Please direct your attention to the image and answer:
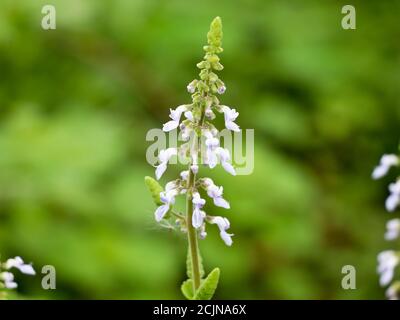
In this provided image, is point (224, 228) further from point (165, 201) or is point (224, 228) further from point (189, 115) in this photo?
point (189, 115)

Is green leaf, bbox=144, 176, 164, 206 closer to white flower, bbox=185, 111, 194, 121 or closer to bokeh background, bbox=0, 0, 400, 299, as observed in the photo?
white flower, bbox=185, 111, 194, 121

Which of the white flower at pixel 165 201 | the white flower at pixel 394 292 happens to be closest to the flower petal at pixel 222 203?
the white flower at pixel 165 201

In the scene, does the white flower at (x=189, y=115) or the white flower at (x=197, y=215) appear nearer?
the white flower at (x=197, y=215)

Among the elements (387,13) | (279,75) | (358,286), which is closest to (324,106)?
(279,75)

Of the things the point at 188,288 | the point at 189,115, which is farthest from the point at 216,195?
the point at 188,288

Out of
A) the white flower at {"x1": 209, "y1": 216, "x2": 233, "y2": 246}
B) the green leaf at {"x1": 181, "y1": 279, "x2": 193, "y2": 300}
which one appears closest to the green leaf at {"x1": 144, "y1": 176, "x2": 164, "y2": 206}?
the white flower at {"x1": 209, "y1": 216, "x2": 233, "y2": 246}

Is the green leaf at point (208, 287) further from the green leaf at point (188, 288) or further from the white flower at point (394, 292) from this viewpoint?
the white flower at point (394, 292)

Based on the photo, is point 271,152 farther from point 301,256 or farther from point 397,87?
point 397,87
